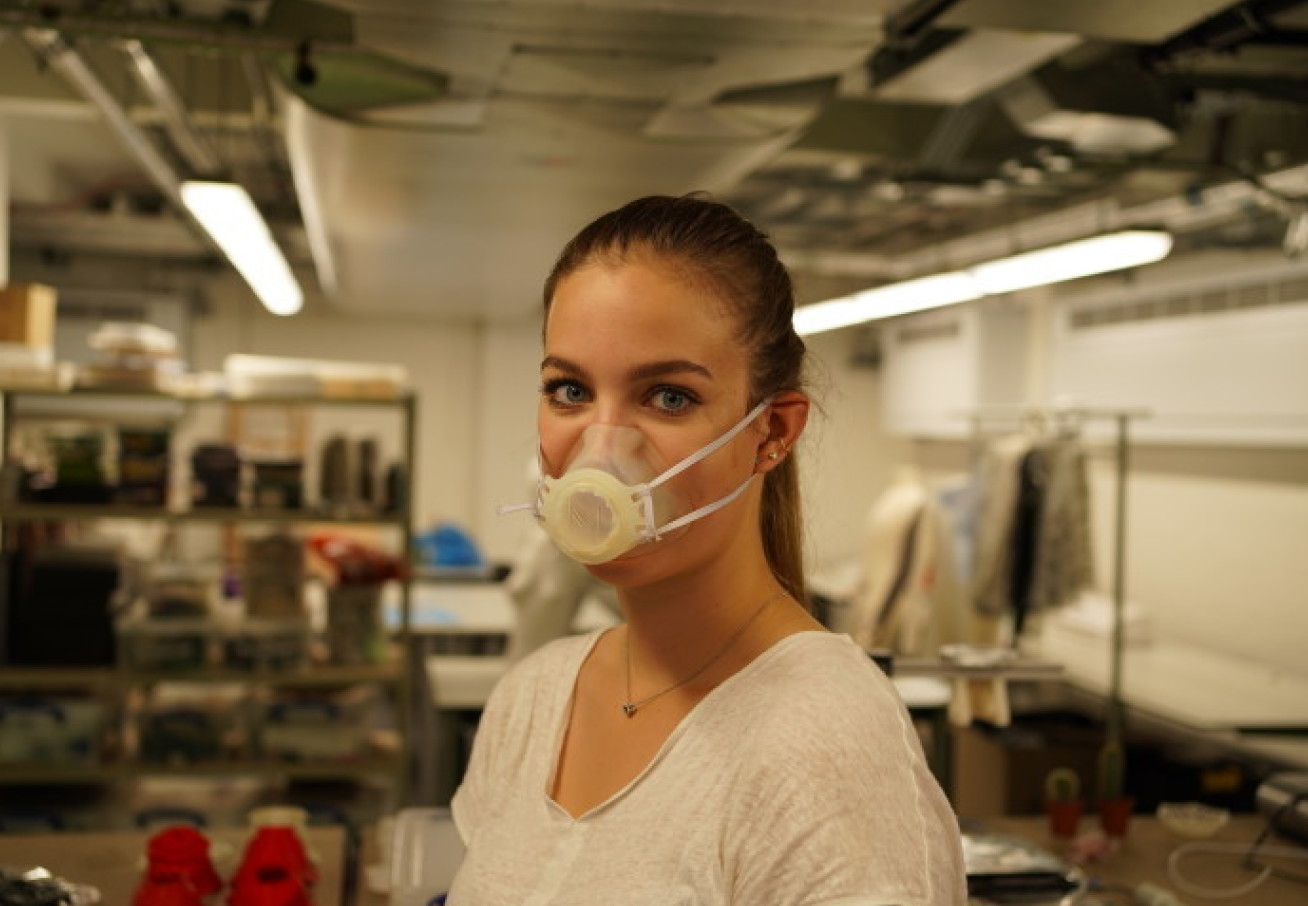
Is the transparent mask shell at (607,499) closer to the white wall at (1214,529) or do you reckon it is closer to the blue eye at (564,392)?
the blue eye at (564,392)

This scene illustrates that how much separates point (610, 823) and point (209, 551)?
32.5 feet

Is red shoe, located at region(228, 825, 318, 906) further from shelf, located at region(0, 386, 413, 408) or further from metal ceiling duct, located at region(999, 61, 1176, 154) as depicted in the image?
metal ceiling duct, located at region(999, 61, 1176, 154)

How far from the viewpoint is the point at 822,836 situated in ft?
3.26

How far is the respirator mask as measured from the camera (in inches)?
43.4

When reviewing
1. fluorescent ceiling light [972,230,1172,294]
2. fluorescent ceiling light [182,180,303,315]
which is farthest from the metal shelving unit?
fluorescent ceiling light [972,230,1172,294]

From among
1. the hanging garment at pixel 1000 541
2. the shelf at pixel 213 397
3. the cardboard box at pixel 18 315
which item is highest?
the cardboard box at pixel 18 315

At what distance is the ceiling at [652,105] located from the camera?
9.07 feet

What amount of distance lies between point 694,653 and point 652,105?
2.27 metres

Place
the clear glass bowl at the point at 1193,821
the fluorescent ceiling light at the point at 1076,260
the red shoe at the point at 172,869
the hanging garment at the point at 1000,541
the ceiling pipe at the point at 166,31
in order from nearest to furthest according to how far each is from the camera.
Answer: the red shoe at the point at 172,869, the clear glass bowl at the point at 1193,821, the ceiling pipe at the point at 166,31, the fluorescent ceiling light at the point at 1076,260, the hanging garment at the point at 1000,541

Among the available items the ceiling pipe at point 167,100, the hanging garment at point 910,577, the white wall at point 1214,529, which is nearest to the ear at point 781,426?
the ceiling pipe at point 167,100

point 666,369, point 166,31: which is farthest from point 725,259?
point 166,31

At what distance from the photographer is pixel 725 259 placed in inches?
45.7

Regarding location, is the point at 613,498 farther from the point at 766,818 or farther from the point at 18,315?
the point at 18,315

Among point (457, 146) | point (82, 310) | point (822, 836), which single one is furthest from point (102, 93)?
point (82, 310)
